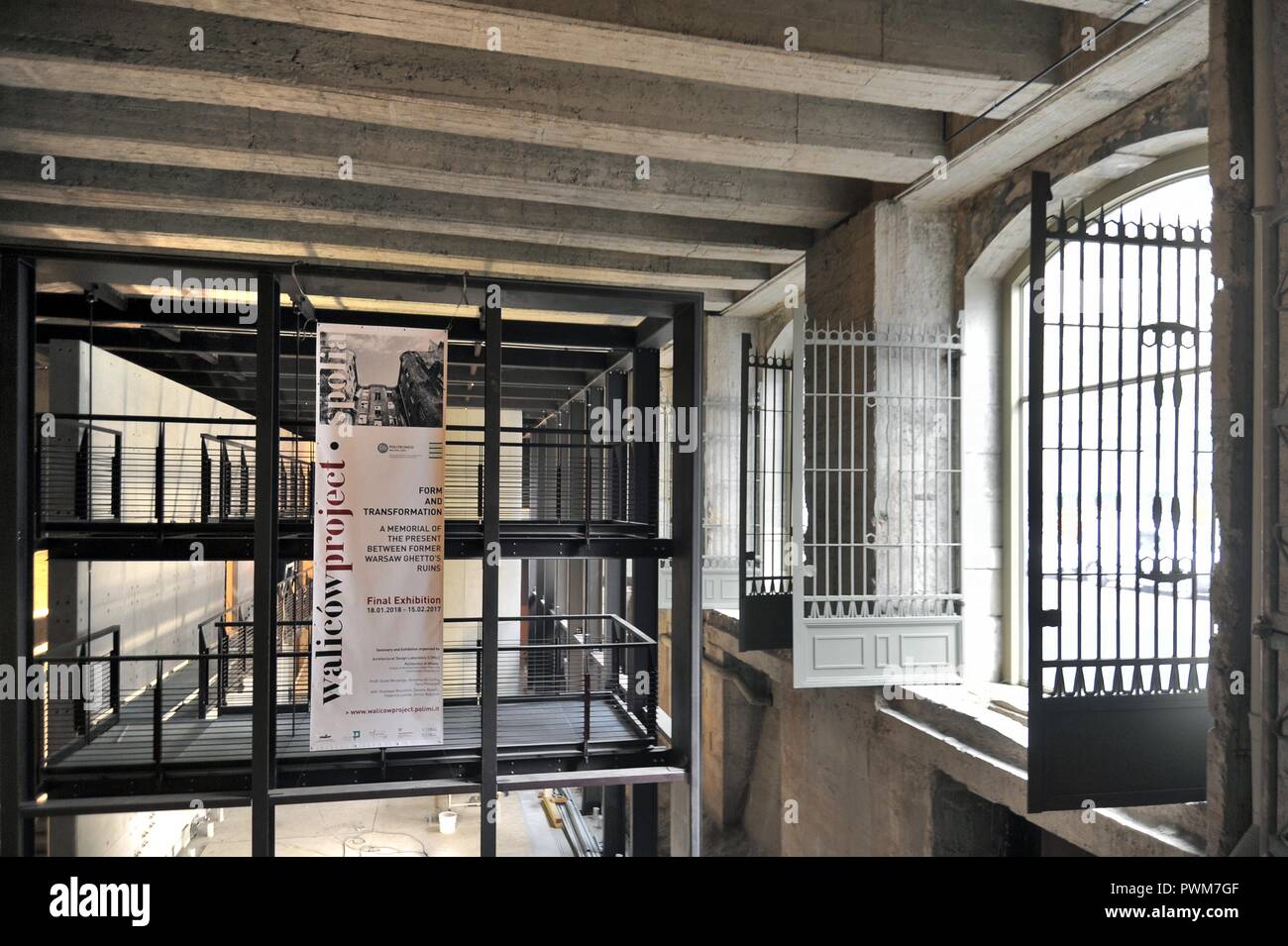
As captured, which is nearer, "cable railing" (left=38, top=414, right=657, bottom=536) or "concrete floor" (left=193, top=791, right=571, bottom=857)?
"cable railing" (left=38, top=414, right=657, bottom=536)

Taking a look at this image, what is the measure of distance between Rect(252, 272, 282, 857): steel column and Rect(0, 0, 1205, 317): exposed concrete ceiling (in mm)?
1522

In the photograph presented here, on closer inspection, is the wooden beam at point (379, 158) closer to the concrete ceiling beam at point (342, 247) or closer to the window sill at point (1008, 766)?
the concrete ceiling beam at point (342, 247)

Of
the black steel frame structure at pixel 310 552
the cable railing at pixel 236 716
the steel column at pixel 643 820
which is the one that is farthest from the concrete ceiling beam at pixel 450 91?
the steel column at pixel 643 820

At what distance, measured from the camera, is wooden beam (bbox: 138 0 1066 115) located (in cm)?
464

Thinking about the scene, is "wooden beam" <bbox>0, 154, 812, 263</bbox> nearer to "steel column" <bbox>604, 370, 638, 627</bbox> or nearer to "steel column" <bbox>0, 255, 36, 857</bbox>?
"steel column" <bbox>604, 370, 638, 627</bbox>

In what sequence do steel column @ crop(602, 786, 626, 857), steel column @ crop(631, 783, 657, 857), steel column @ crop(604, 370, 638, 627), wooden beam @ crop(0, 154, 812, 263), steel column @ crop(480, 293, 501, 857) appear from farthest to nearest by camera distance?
steel column @ crop(602, 786, 626, 857)
steel column @ crop(631, 783, 657, 857)
steel column @ crop(604, 370, 638, 627)
wooden beam @ crop(0, 154, 812, 263)
steel column @ crop(480, 293, 501, 857)

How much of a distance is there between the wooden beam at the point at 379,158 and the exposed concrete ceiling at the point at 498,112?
2 cm

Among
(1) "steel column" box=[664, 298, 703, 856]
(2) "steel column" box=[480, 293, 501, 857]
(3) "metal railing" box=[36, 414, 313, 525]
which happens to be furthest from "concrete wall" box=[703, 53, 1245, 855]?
(3) "metal railing" box=[36, 414, 313, 525]

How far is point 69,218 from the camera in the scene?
805 cm

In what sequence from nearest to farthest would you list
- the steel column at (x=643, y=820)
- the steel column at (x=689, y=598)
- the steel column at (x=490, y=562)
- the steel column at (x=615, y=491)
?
the steel column at (x=490, y=562) → the steel column at (x=689, y=598) → the steel column at (x=615, y=491) → the steel column at (x=643, y=820)

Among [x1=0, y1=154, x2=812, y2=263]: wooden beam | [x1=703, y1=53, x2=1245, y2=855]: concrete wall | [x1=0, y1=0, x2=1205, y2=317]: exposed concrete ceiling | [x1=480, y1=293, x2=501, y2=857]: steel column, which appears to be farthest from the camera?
[x1=0, y1=154, x2=812, y2=263]: wooden beam

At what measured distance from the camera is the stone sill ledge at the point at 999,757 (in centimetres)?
456

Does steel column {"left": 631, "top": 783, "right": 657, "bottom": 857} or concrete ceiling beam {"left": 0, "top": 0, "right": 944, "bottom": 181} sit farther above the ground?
concrete ceiling beam {"left": 0, "top": 0, "right": 944, "bottom": 181}
